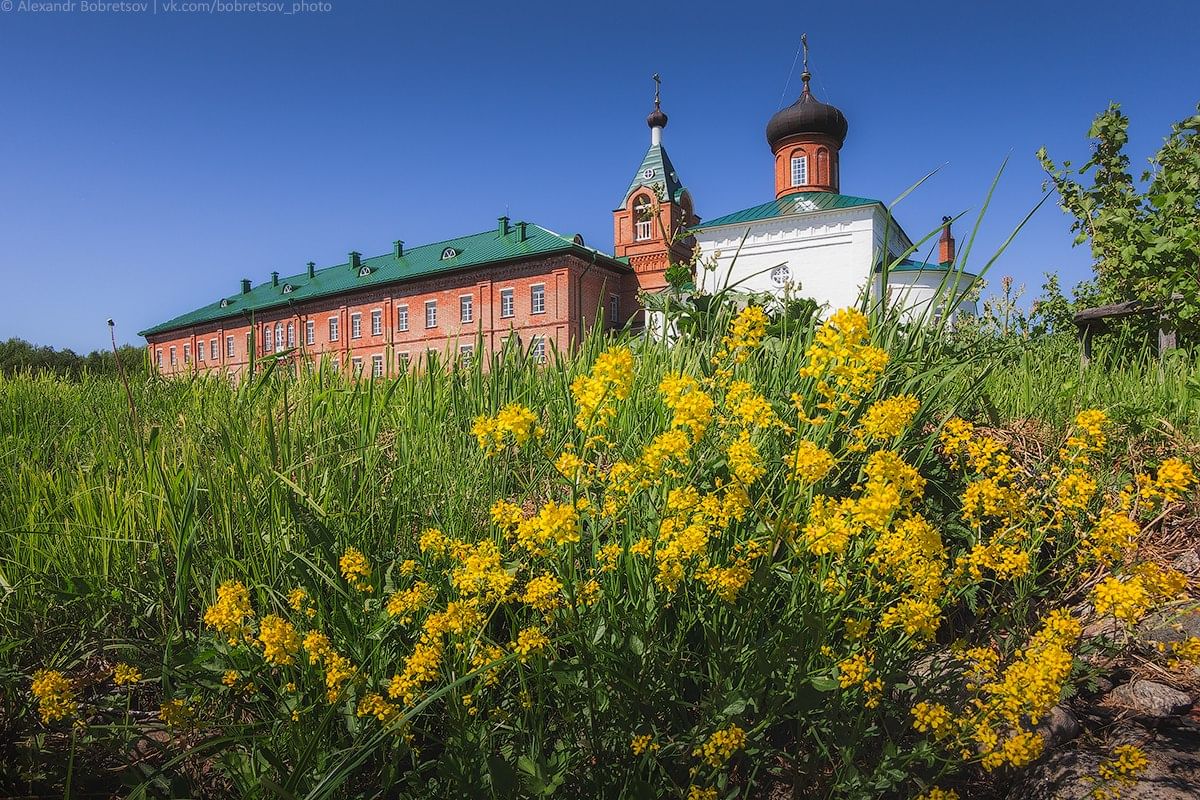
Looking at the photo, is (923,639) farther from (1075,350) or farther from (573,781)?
(1075,350)

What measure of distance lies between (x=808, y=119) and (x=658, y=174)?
832cm

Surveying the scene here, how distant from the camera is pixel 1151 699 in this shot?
159 centimetres

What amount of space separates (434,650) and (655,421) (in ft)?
3.81

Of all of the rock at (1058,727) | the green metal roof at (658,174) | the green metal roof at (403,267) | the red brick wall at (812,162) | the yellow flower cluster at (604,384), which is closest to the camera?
the yellow flower cluster at (604,384)

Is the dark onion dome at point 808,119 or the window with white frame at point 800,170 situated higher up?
the dark onion dome at point 808,119

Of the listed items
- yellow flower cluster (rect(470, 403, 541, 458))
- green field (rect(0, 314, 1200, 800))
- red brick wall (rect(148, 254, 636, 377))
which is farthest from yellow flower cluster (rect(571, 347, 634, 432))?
red brick wall (rect(148, 254, 636, 377))

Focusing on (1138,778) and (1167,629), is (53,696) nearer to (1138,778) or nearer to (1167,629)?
(1138,778)

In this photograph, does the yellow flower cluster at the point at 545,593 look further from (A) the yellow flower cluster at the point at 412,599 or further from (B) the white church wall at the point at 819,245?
(B) the white church wall at the point at 819,245

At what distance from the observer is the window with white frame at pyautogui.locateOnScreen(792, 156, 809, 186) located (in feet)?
100

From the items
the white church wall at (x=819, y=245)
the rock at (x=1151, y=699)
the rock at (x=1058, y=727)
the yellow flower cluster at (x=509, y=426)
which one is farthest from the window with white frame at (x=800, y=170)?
the yellow flower cluster at (x=509, y=426)

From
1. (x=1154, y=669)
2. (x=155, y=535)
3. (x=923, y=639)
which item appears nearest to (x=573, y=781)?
(x=923, y=639)

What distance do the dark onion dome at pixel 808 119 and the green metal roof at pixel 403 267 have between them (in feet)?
31.7

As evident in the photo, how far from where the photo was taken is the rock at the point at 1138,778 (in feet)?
4.18

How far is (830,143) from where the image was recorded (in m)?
30.6
